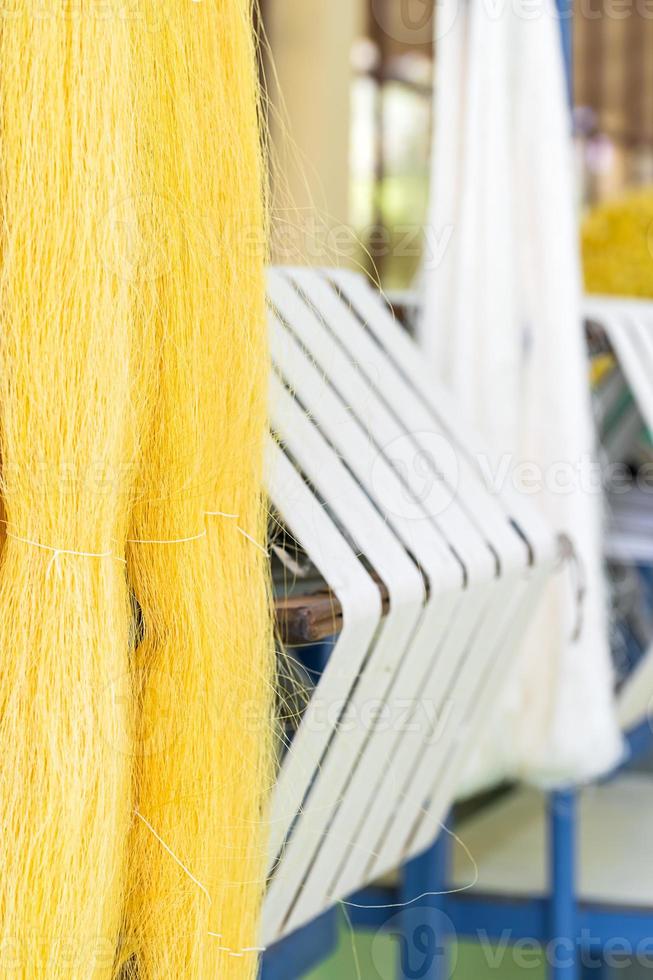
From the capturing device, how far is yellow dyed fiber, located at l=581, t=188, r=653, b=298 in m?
2.07

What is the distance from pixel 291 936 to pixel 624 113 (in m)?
6.37

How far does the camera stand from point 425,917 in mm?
1308

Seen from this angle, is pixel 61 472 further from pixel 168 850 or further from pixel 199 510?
pixel 168 850

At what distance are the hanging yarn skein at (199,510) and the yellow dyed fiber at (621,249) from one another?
155 cm

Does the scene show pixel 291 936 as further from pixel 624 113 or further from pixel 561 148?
pixel 624 113

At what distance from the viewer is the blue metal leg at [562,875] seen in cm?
136

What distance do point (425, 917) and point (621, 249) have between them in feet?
4.34

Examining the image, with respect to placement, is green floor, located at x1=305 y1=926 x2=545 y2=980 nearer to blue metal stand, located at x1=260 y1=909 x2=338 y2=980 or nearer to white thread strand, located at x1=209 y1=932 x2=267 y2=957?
blue metal stand, located at x1=260 y1=909 x2=338 y2=980

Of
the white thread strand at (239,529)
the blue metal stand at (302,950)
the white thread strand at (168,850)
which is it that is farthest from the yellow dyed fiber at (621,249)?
the white thread strand at (168,850)

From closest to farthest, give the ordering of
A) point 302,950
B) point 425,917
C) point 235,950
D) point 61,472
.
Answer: point 61,472, point 235,950, point 302,950, point 425,917

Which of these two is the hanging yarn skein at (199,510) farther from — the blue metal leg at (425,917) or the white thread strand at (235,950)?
the blue metal leg at (425,917)

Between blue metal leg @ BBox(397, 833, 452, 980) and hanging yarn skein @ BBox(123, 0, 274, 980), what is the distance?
654 millimetres

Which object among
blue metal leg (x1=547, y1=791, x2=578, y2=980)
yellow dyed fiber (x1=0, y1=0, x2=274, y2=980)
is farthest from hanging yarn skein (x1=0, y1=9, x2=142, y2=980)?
blue metal leg (x1=547, y1=791, x2=578, y2=980)

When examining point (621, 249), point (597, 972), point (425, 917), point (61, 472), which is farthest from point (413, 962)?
point (621, 249)
